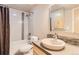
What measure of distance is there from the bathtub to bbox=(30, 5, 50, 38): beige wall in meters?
0.20

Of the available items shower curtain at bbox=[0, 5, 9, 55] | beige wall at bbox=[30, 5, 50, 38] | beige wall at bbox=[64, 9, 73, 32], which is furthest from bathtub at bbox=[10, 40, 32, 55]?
beige wall at bbox=[64, 9, 73, 32]

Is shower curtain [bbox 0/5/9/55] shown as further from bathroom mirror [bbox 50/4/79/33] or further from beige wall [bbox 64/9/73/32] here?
beige wall [bbox 64/9/73/32]

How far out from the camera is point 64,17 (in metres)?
1.59

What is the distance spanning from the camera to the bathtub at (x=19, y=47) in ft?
4.96

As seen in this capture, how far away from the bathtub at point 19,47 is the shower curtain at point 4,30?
7cm

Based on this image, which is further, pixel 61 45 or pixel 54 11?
pixel 54 11

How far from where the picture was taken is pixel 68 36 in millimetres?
1543

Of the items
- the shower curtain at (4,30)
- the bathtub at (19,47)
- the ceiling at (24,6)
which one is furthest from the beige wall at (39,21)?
the shower curtain at (4,30)

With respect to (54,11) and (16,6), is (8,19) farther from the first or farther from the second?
(54,11)

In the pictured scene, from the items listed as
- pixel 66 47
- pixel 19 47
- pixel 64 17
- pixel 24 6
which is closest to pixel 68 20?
pixel 64 17

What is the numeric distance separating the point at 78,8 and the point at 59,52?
65 cm

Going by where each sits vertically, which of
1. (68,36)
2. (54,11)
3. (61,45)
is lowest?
(61,45)

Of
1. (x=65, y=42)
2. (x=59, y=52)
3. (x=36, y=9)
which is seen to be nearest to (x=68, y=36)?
(x=65, y=42)

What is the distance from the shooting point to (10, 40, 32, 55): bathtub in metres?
1.51
